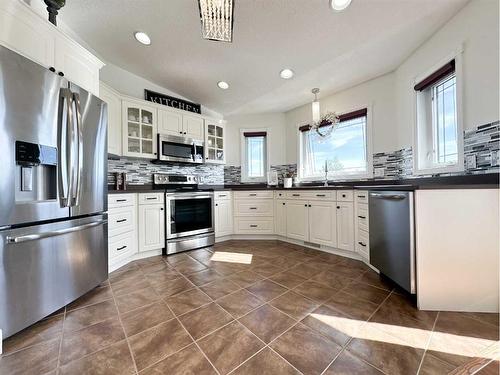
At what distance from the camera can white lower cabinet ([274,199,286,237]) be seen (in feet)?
11.0

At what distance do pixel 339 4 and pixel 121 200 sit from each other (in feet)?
8.89

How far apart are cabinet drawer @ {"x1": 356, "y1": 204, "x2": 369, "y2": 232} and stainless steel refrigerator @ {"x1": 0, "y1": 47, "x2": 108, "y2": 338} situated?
2.52 metres

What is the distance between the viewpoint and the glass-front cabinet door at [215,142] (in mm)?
3570

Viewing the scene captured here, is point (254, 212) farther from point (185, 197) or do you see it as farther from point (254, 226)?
point (185, 197)

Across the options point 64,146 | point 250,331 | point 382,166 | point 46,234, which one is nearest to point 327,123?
point 382,166

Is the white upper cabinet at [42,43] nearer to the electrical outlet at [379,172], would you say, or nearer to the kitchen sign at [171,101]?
the kitchen sign at [171,101]

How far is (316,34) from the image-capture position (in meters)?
2.05

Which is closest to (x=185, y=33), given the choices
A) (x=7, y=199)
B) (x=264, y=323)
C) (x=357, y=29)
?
(x=357, y=29)

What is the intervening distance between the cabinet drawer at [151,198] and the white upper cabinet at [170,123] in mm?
970

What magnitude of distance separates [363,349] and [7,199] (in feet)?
6.80

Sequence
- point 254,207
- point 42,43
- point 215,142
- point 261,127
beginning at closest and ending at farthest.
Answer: point 42,43
point 254,207
point 215,142
point 261,127

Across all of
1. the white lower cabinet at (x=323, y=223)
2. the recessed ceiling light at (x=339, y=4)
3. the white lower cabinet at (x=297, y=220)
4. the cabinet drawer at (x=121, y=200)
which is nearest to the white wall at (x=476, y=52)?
the recessed ceiling light at (x=339, y=4)

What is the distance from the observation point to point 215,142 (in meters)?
3.73

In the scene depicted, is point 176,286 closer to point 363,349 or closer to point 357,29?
point 363,349
